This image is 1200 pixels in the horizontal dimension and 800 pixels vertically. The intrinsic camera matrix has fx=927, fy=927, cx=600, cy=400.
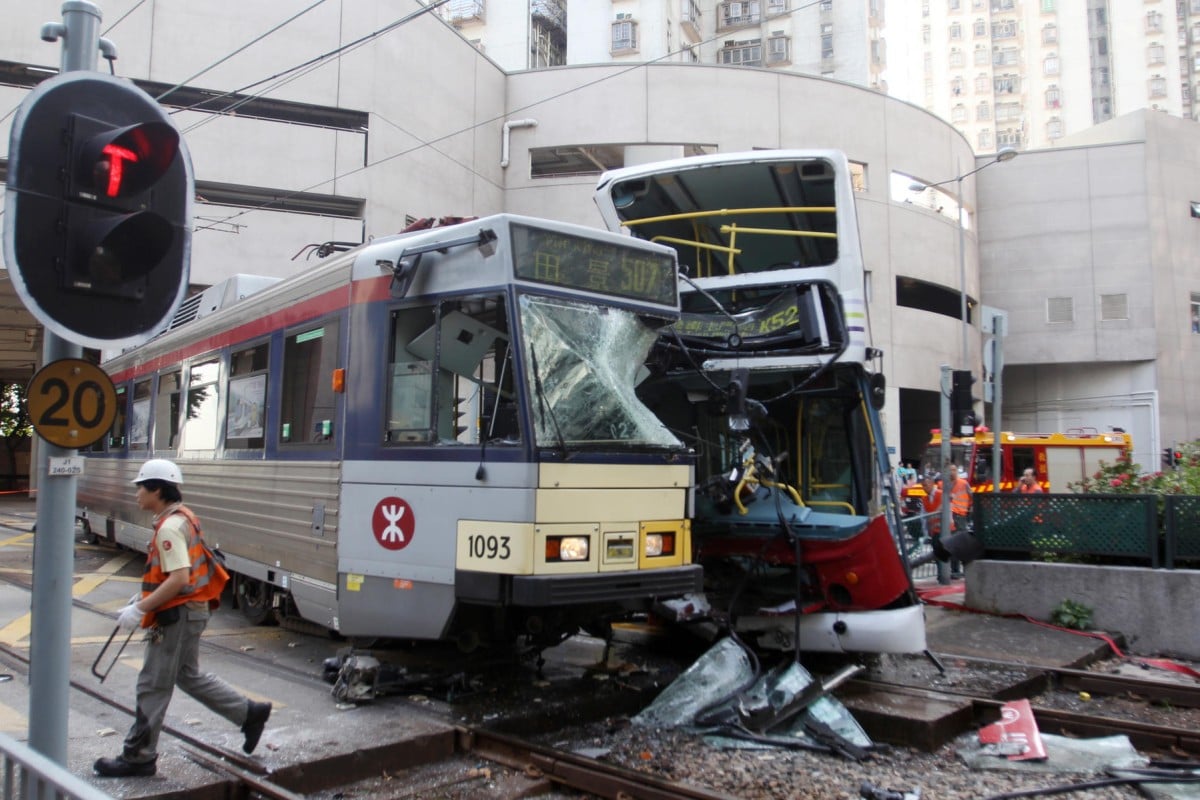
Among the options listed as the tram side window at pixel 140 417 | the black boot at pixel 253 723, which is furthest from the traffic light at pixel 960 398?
the tram side window at pixel 140 417

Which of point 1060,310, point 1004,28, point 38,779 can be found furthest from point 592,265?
point 1004,28

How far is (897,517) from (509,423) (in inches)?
146

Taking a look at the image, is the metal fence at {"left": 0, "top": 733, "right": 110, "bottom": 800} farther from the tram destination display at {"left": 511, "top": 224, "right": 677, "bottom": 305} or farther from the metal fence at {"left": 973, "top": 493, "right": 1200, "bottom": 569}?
the metal fence at {"left": 973, "top": 493, "right": 1200, "bottom": 569}

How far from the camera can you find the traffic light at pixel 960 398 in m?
10.8

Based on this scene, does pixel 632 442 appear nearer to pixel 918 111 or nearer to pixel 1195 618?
pixel 1195 618

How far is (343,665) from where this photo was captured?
6672 millimetres

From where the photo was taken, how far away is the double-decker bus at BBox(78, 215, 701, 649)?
5777 mm

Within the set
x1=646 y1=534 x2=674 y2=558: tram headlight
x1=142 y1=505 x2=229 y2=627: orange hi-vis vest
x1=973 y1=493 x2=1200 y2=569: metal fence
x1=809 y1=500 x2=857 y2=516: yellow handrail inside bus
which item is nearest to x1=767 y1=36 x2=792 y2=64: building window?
x1=973 y1=493 x2=1200 y2=569: metal fence

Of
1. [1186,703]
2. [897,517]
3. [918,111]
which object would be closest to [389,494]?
[897,517]

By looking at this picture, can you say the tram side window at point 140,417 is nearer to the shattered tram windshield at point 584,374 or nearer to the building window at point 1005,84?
the shattered tram windshield at point 584,374

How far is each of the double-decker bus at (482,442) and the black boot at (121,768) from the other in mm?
1778

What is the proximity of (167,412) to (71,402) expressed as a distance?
7653 mm

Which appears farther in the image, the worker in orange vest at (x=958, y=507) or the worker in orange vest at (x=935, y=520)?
the worker in orange vest at (x=958, y=507)

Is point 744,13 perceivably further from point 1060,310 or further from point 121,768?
point 121,768
